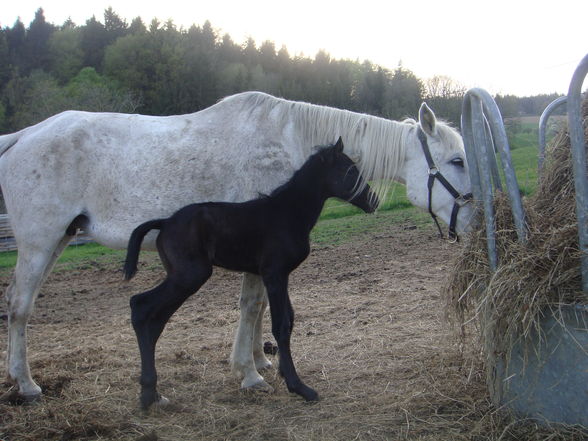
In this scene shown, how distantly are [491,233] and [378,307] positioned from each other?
9.34 ft

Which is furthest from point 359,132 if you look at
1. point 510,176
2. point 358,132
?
point 510,176

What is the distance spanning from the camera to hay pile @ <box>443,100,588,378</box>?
273 centimetres

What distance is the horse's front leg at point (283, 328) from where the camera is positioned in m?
3.63

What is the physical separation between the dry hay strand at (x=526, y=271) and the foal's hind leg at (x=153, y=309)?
1.56 meters

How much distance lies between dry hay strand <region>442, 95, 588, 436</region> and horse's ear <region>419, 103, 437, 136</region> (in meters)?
0.95

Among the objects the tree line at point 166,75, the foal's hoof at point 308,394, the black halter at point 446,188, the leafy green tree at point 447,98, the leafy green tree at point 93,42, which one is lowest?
the foal's hoof at point 308,394

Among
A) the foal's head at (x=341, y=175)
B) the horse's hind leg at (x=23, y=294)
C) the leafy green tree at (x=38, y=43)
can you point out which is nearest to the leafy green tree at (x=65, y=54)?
the leafy green tree at (x=38, y=43)

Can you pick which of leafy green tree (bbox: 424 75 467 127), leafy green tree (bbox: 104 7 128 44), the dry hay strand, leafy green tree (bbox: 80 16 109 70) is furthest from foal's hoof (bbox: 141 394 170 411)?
leafy green tree (bbox: 104 7 128 44)

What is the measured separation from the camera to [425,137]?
4129 millimetres

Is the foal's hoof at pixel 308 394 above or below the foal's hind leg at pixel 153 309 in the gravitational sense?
below

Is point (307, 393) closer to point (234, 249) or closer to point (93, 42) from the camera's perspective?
point (234, 249)


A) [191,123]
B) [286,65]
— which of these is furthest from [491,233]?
[286,65]

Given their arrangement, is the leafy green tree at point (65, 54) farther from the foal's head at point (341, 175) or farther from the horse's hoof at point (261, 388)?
the horse's hoof at point (261, 388)

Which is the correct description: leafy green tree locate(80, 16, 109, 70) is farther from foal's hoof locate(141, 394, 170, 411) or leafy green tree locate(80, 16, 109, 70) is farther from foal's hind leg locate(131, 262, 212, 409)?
foal's hoof locate(141, 394, 170, 411)
